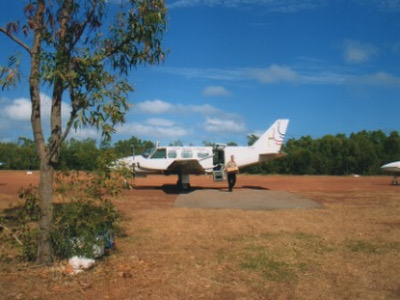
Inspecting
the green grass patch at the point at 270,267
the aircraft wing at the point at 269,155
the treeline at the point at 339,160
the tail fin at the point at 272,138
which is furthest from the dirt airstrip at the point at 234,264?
the treeline at the point at 339,160

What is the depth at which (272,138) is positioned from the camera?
21438 mm

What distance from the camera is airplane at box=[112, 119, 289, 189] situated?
19719 mm

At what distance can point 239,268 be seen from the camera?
5.70 metres

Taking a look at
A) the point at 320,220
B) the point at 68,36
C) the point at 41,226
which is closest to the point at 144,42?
the point at 68,36

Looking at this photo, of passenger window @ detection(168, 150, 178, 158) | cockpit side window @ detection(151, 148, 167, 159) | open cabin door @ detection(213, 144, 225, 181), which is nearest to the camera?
cockpit side window @ detection(151, 148, 167, 159)

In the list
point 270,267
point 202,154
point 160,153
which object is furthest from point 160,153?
point 270,267

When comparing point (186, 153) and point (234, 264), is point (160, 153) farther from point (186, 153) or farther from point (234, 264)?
point (234, 264)

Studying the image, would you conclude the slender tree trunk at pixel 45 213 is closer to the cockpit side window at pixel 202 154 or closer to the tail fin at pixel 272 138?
the cockpit side window at pixel 202 154

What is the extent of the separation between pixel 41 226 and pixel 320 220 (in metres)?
7.25

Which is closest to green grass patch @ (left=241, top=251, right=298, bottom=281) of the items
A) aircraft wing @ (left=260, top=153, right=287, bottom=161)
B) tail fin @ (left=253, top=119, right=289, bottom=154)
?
aircraft wing @ (left=260, top=153, right=287, bottom=161)

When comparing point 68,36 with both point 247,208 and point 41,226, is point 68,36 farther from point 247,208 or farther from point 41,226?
point 247,208

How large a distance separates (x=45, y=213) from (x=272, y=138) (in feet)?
56.4

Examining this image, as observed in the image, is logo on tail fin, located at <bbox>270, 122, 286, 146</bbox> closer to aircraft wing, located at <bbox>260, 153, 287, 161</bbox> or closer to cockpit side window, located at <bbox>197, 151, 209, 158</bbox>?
aircraft wing, located at <bbox>260, 153, 287, 161</bbox>

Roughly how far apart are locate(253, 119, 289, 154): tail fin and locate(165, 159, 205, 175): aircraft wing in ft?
12.5
